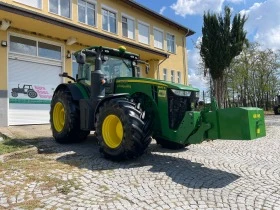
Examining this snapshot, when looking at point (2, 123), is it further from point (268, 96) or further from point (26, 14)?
point (268, 96)

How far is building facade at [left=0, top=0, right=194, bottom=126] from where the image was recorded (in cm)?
1116

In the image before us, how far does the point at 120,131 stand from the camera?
605 cm

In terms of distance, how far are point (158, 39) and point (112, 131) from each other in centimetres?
1599

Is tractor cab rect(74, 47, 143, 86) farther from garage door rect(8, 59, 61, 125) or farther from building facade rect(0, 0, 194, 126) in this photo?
garage door rect(8, 59, 61, 125)

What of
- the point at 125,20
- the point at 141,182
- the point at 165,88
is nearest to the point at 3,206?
the point at 141,182

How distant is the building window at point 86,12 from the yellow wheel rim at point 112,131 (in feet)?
34.9

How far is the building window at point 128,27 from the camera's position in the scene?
18203 mm

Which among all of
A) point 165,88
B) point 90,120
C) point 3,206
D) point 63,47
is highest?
point 63,47

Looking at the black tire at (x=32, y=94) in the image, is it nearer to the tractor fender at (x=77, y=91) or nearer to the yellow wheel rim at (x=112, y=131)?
the tractor fender at (x=77, y=91)

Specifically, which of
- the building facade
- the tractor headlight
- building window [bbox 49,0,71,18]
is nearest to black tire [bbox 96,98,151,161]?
the tractor headlight

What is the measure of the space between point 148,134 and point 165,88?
1.02 m

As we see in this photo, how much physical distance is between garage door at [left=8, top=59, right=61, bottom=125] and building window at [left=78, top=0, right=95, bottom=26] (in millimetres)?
3666

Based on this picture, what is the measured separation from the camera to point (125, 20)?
18.3m

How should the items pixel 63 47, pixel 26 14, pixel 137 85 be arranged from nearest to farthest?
pixel 137 85 → pixel 26 14 → pixel 63 47
